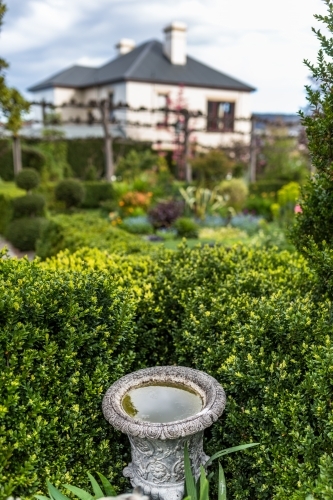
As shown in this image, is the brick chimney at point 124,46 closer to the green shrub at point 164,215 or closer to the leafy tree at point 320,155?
the green shrub at point 164,215

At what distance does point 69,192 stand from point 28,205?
227 centimetres

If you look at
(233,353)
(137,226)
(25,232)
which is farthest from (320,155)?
(25,232)

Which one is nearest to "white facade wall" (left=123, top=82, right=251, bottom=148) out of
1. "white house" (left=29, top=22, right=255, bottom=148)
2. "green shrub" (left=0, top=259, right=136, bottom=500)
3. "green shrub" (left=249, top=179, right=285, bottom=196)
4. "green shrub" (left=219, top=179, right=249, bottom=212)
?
"white house" (left=29, top=22, right=255, bottom=148)

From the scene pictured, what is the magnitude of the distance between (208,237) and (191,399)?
26.5 feet

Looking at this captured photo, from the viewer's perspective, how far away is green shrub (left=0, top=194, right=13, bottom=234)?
12.2 m

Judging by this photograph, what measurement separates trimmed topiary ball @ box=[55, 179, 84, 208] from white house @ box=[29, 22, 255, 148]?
10.1 m

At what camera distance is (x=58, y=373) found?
2979 mm

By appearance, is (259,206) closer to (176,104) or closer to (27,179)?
(27,179)

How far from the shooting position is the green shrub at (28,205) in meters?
11.5

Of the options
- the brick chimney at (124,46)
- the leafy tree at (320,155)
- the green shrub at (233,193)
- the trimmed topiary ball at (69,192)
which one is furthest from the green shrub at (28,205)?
the brick chimney at (124,46)

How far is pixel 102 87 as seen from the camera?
84.4 feet

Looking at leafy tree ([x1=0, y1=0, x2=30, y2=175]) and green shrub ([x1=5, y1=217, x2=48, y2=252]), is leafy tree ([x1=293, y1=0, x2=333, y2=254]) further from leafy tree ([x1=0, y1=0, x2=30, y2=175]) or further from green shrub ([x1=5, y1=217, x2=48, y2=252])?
leafy tree ([x1=0, y1=0, x2=30, y2=175])

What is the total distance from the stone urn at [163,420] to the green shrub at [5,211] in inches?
390

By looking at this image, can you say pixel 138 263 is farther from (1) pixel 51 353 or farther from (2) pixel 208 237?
(2) pixel 208 237
